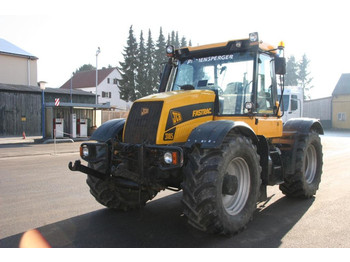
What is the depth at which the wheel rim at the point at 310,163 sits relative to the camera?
6.91 m

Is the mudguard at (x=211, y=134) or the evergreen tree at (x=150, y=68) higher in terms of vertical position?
the evergreen tree at (x=150, y=68)

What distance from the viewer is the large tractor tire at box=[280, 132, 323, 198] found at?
20.1 ft

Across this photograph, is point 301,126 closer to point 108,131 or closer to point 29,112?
point 108,131

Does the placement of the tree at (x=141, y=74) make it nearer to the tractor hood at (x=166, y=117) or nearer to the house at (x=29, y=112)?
the house at (x=29, y=112)

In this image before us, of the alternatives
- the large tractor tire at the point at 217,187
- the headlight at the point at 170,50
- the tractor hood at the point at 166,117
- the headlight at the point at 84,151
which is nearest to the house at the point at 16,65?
the headlight at the point at 170,50

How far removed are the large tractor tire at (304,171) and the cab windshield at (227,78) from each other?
5.89 ft

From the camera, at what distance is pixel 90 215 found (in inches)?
207

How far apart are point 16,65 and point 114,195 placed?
3510cm

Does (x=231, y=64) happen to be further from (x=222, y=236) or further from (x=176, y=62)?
(x=222, y=236)

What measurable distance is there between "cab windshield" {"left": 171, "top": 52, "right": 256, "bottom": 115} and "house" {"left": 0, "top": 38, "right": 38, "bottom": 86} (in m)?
34.4

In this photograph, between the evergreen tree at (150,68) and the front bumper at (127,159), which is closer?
the front bumper at (127,159)

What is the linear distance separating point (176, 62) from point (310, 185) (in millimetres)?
3636

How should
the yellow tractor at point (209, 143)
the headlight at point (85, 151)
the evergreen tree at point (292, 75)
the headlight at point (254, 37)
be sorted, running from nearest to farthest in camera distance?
1. the yellow tractor at point (209, 143)
2. the headlight at point (85, 151)
3. the headlight at point (254, 37)
4. the evergreen tree at point (292, 75)

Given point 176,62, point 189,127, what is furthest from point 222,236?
point 176,62
